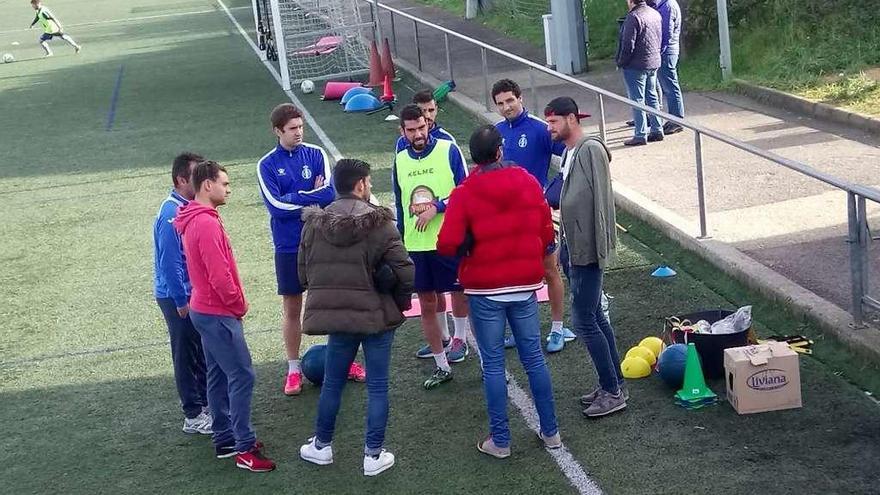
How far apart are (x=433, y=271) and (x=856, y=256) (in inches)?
110

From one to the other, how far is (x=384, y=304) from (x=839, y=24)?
12.8 meters

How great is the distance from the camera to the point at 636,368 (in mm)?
7973

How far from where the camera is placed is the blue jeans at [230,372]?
6.89m

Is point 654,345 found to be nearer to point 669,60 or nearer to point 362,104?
point 669,60

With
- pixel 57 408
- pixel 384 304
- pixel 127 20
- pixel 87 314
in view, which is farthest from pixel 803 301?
pixel 127 20

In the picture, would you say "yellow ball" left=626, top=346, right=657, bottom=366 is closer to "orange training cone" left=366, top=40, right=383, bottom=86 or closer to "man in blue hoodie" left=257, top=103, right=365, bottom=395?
"man in blue hoodie" left=257, top=103, right=365, bottom=395

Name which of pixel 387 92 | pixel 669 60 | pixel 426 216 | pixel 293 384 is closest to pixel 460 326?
pixel 426 216

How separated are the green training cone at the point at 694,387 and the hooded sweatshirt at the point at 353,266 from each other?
76.9 inches

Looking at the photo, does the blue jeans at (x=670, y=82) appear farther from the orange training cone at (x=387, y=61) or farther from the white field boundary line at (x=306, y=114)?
the orange training cone at (x=387, y=61)

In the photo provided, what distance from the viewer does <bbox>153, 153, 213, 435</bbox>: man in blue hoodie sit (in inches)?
281

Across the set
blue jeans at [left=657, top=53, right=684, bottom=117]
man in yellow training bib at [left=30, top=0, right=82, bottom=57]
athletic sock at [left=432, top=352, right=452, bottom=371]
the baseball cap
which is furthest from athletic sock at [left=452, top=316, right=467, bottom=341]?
man in yellow training bib at [left=30, top=0, right=82, bottom=57]

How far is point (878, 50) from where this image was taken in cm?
1648

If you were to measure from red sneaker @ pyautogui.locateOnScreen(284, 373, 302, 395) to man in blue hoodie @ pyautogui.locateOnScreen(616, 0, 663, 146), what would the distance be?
7125mm

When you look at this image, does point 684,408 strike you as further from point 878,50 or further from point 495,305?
point 878,50
